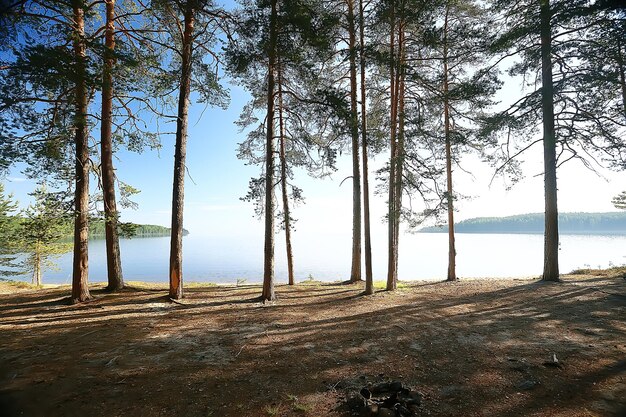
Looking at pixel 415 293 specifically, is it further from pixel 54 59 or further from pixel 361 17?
pixel 54 59

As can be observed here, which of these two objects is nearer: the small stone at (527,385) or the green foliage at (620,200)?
the small stone at (527,385)

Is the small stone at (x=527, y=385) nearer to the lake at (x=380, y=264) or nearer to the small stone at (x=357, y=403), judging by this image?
the small stone at (x=357, y=403)

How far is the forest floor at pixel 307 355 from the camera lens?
11.6 feet

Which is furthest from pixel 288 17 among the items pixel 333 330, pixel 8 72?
pixel 333 330

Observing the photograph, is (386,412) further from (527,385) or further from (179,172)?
(179,172)

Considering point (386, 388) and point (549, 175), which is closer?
point (386, 388)

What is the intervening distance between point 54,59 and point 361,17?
28.8 feet

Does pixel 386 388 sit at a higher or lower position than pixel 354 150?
lower

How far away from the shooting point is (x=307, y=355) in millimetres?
4980

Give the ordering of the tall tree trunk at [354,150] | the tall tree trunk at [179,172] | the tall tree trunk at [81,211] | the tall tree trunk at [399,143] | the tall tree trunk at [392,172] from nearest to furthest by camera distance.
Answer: the tall tree trunk at [81,211]
the tall tree trunk at [179,172]
the tall tree trunk at [354,150]
the tall tree trunk at [399,143]
the tall tree trunk at [392,172]

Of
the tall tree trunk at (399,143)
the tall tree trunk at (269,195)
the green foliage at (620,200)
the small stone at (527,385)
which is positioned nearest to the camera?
the small stone at (527,385)

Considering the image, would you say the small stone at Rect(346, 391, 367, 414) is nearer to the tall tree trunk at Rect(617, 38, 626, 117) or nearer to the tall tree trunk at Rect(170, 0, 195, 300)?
the tall tree trunk at Rect(170, 0, 195, 300)

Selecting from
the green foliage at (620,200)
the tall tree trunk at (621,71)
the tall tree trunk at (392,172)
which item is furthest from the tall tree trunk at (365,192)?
the green foliage at (620,200)

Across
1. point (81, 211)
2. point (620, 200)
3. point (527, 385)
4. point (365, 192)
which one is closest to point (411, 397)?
point (527, 385)
